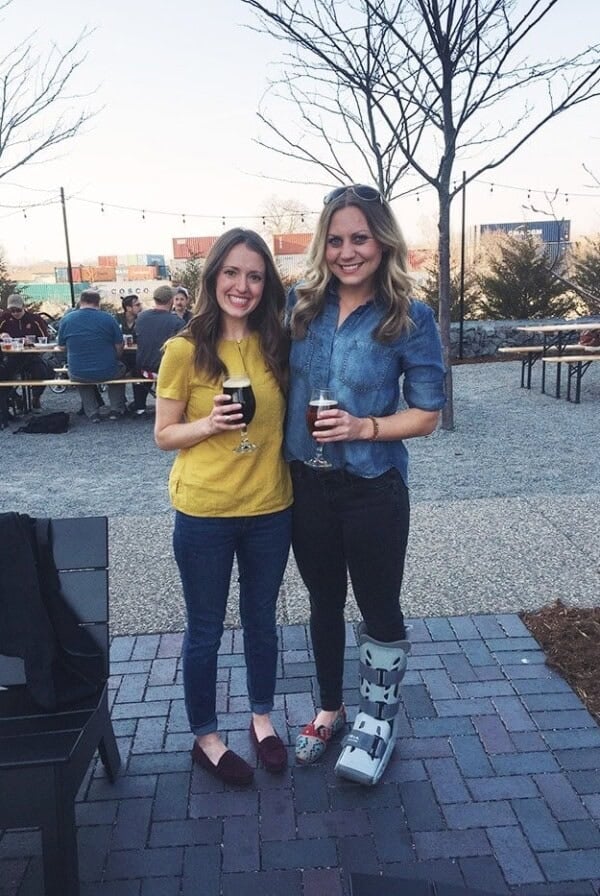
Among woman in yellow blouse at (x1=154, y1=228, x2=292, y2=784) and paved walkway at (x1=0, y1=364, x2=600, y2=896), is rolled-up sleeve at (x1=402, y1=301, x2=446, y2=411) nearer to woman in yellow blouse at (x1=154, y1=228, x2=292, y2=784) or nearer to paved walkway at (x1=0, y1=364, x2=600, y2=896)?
woman in yellow blouse at (x1=154, y1=228, x2=292, y2=784)

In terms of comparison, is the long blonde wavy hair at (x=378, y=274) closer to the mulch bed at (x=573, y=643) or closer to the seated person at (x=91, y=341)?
the mulch bed at (x=573, y=643)

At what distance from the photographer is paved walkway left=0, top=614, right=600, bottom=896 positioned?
2.06 metres

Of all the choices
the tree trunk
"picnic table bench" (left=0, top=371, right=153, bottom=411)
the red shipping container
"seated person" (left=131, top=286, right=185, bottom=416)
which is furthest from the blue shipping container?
the red shipping container

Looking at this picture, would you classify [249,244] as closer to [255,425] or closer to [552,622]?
[255,425]

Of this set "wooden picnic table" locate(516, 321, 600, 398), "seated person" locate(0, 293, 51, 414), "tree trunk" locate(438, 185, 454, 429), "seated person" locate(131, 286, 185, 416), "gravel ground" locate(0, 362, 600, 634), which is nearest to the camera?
"gravel ground" locate(0, 362, 600, 634)

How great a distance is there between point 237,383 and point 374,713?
4.16 ft

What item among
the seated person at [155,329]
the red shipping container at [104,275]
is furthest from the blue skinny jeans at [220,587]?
the red shipping container at [104,275]

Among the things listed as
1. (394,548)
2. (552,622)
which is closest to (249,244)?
(394,548)

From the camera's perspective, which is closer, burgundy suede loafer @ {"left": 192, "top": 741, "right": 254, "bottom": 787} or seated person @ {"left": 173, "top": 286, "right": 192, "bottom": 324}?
burgundy suede loafer @ {"left": 192, "top": 741, "right": 254, "bottom": 787}

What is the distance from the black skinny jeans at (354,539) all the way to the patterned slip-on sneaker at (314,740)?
16.3 inches

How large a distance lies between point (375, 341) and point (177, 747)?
1.64m

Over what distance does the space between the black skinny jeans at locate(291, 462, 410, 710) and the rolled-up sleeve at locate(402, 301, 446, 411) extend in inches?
10.2

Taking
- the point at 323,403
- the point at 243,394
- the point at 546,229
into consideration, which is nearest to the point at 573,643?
the point at 323,403

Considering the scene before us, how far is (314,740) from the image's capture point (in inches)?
A: 102
